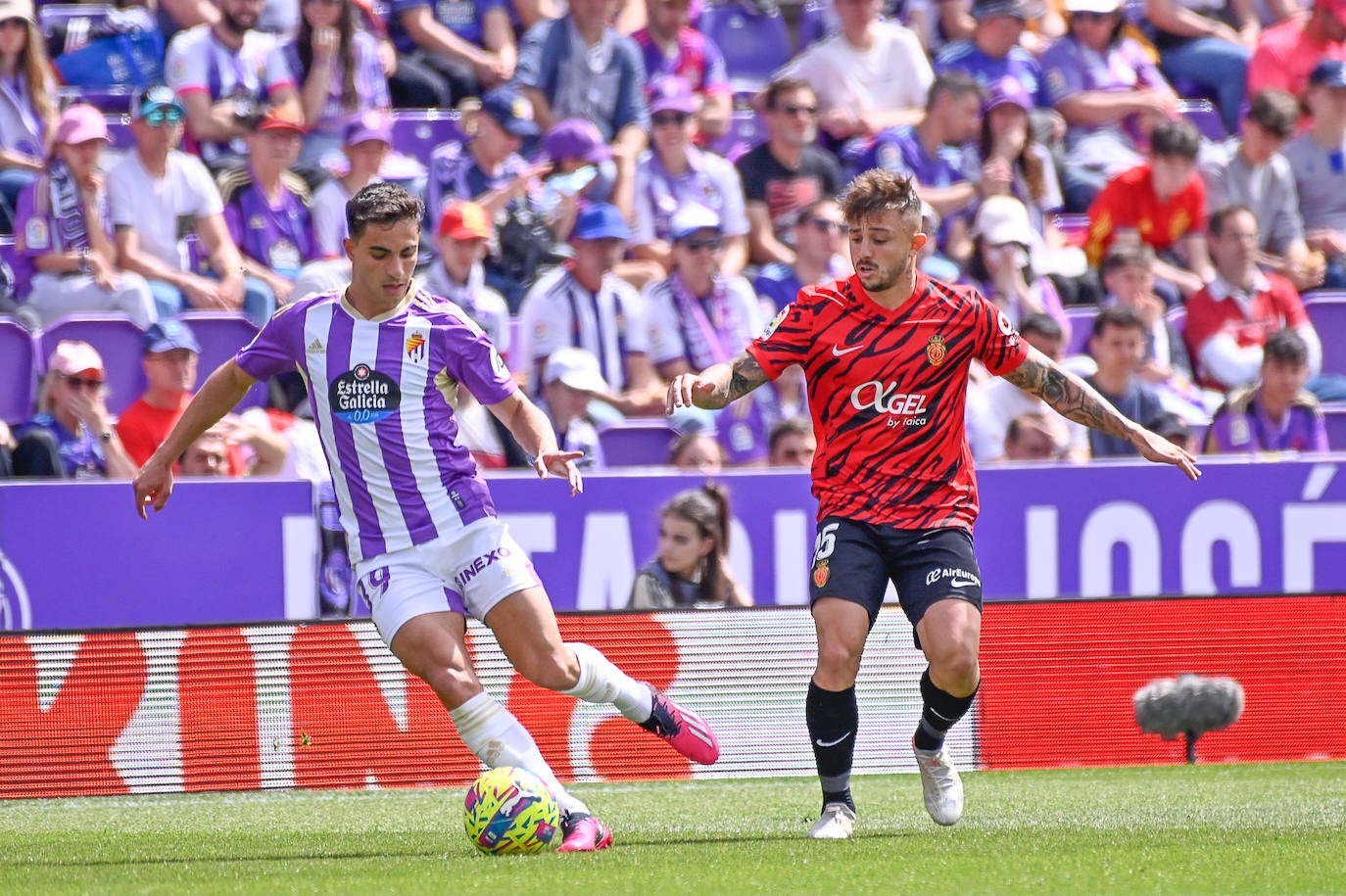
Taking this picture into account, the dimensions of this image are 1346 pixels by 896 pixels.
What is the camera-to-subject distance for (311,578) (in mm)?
9984

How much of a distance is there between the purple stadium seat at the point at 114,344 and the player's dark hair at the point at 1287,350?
257 inches

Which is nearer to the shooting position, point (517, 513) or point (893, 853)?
point (893, 853)

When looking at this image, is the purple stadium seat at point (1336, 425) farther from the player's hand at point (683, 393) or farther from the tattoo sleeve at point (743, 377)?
the player's hand at point (683, 393)

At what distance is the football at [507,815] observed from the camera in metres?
6.00

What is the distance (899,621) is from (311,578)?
308 cm

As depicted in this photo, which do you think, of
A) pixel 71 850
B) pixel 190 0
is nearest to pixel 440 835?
pixel 71 850

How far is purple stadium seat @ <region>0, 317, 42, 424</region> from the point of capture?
10.5 metres

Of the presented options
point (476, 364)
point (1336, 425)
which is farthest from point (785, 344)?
point (1336, 425)

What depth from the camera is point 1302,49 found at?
14.6 m

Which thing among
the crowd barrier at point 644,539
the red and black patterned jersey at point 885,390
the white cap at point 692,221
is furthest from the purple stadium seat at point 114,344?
the red and black patterned jersey at point 885,390

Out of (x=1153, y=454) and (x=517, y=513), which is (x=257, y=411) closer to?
(x=517, y=513)

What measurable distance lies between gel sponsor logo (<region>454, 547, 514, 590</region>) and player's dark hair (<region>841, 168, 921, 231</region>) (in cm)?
161

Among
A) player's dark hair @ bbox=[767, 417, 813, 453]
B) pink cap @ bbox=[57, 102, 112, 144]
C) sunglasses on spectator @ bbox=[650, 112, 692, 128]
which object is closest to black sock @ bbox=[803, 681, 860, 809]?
player's dark hair @ bbox=[767, 417, 813, 453]

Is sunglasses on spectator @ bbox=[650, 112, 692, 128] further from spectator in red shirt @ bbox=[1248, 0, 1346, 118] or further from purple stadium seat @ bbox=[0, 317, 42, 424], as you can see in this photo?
spectator in red shirt @ bbox=[1248, 0, 1346, 118]
